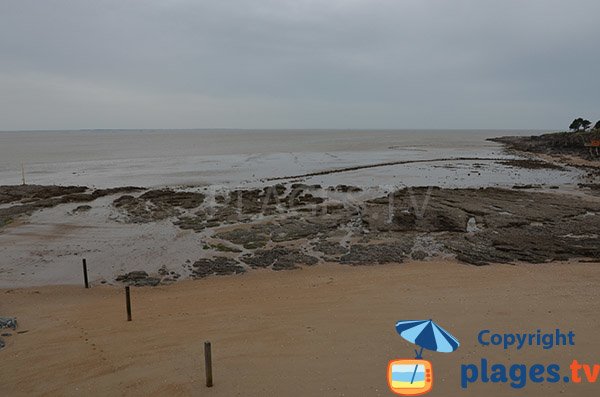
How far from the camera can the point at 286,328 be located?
29.1 feet

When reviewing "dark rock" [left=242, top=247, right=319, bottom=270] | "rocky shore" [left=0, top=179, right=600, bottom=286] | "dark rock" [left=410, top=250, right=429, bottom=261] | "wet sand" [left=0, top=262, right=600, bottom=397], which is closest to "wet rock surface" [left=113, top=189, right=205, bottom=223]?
"rocky shore" [left=0, top=179, right=600, bottom=286]

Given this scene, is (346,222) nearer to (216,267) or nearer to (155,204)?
(216,267)

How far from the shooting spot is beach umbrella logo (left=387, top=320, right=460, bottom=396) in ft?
22.7

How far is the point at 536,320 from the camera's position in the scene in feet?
29.7

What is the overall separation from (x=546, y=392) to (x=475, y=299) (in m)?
3.68

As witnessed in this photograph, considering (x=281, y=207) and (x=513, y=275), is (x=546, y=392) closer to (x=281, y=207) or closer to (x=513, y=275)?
(x=513, y=275)

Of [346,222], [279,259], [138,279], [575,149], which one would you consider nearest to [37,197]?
[138,279]

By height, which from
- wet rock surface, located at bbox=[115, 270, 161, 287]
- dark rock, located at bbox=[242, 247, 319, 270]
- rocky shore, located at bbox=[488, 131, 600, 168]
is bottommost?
wet rock surface, located at bbox=[115, 270, 161, 287]

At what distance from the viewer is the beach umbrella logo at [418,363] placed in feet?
22.7

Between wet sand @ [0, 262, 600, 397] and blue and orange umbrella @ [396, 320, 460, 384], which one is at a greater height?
blue and orange umbrella @ [396, 320, 460, 384]

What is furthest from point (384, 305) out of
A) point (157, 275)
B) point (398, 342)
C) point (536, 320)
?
point (157, 275)

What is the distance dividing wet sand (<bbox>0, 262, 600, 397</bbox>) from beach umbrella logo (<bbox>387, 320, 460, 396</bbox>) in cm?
16

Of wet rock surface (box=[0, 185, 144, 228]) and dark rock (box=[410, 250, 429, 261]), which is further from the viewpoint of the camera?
wet rock surface (box=[0, 185, 144, 228])

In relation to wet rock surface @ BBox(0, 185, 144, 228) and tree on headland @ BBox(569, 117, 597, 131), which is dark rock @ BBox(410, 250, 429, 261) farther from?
tree on headland @ BBox(569, 117, 597, 131)
